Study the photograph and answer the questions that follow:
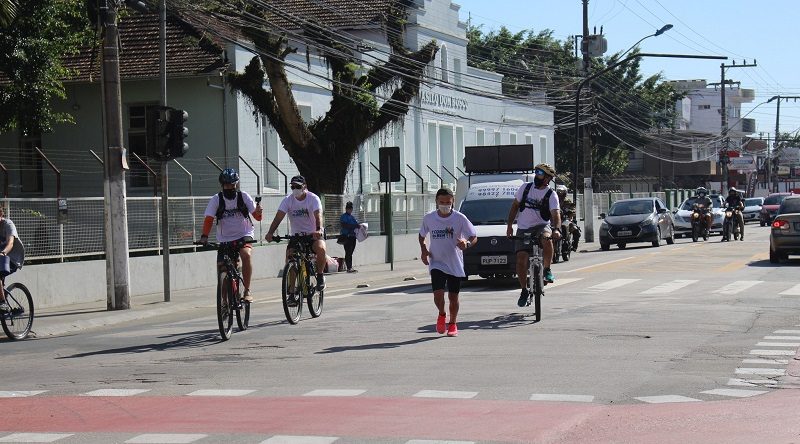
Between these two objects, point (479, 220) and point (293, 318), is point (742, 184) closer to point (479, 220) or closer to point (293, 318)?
point (479, 220)

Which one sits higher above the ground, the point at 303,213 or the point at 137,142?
the point at 137,142

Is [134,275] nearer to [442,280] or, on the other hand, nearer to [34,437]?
[442,280]

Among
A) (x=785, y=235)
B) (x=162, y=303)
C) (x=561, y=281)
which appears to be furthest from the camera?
(x=785, y=235)

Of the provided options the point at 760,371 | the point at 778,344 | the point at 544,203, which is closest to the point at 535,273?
the point at 544,203

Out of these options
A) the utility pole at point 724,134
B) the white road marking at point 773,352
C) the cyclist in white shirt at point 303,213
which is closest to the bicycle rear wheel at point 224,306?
the cyclist in white shirt at point 303,213

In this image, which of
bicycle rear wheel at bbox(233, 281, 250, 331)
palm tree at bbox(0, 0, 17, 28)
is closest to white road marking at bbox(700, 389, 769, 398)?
bicycle rear wheel at bbox(233, 281, 250, 331)

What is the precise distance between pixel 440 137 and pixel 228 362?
40.7 m

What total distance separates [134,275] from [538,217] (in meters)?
10.7

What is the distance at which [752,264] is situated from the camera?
94.4 feet

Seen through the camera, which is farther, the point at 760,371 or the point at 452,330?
the point at 452,330

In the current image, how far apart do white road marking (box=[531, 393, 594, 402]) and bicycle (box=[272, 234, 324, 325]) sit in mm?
6444

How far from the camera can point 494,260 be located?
22781 millimetres

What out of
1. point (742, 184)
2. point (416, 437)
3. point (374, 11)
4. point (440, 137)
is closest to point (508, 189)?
point (416, 437)

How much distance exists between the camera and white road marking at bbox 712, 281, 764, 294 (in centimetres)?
2075
